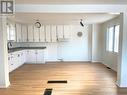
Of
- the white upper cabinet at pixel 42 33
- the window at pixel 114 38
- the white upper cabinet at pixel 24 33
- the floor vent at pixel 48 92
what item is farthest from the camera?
the white upper cabinet at pixel 42 33

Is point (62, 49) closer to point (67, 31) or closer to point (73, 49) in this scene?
point (73, 49)

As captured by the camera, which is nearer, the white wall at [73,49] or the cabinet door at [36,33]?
the cabinet door at [36,33]

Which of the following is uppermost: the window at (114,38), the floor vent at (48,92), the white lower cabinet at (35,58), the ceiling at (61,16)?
the ceiling at (61,16)

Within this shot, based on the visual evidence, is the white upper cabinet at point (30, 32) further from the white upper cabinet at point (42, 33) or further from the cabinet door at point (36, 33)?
the white upper cabinet at point (42, 33)

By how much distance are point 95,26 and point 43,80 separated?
519 centimetres

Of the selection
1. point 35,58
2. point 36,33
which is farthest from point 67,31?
point 35,58

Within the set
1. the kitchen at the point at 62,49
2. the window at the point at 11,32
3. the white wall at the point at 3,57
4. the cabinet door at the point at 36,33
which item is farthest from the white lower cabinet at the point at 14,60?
the cabinet door at the point at 36,33

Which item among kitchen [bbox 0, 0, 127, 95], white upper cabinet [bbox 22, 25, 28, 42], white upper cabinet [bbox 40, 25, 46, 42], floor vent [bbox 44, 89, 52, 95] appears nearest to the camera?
floor vent [bbox 44, 89, 52, 95]

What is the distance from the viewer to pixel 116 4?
414cm

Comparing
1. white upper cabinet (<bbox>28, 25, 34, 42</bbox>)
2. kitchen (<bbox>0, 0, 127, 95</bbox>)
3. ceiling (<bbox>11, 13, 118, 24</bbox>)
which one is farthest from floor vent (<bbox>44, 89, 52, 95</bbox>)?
white upper cabinet (<bbox>28, 25, 34, 42</bbox>)

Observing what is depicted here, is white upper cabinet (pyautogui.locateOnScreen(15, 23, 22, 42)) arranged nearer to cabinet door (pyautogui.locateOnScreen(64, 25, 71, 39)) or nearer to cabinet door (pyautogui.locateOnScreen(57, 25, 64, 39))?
cabinet door (pyautogui.locateOnScreen(57, 25, 64, 39))

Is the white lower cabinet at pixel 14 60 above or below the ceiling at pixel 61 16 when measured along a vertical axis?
below

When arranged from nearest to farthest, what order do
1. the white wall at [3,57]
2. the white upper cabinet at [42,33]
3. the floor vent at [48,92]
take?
the floor vent at [48,92]
the white wall at [3,57]
the white upper cabinet at [42,33]

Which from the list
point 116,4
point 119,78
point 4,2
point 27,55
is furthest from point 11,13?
point 27,55
